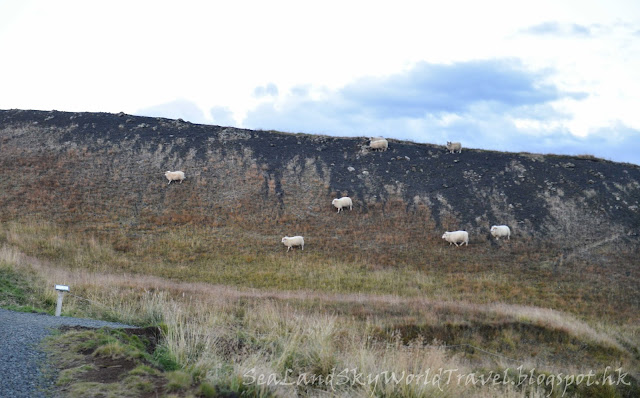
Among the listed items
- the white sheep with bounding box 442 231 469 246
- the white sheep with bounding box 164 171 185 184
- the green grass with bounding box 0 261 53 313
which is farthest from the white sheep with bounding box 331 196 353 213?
the green grass with bounding box 0 261 53 313

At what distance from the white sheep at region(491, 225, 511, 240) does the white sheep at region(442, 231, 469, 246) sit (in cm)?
238

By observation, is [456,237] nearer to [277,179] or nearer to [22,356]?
[277,179]

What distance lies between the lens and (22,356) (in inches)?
300

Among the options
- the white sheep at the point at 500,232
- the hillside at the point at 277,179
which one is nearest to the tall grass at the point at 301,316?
the white sheep at the point at 500,232

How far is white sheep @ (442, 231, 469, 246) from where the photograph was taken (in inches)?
1316

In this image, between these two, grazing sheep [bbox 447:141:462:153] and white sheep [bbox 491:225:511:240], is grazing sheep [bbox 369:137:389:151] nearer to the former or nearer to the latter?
grazing sheep [bbox 447:141:462:153]

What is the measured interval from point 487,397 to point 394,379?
6.15 ft

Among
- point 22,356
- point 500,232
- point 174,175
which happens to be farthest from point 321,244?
point 22,356

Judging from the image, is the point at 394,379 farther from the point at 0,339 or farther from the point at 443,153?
the point at 443,153

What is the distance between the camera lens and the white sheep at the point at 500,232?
114 ft

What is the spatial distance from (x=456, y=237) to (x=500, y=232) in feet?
12.0

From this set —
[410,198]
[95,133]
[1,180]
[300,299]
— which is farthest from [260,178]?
[300,299]

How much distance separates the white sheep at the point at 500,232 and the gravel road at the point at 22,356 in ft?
97.2

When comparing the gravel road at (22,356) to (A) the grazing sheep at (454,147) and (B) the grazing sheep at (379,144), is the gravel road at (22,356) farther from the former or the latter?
(A) the grazing sheep at (454,147)
